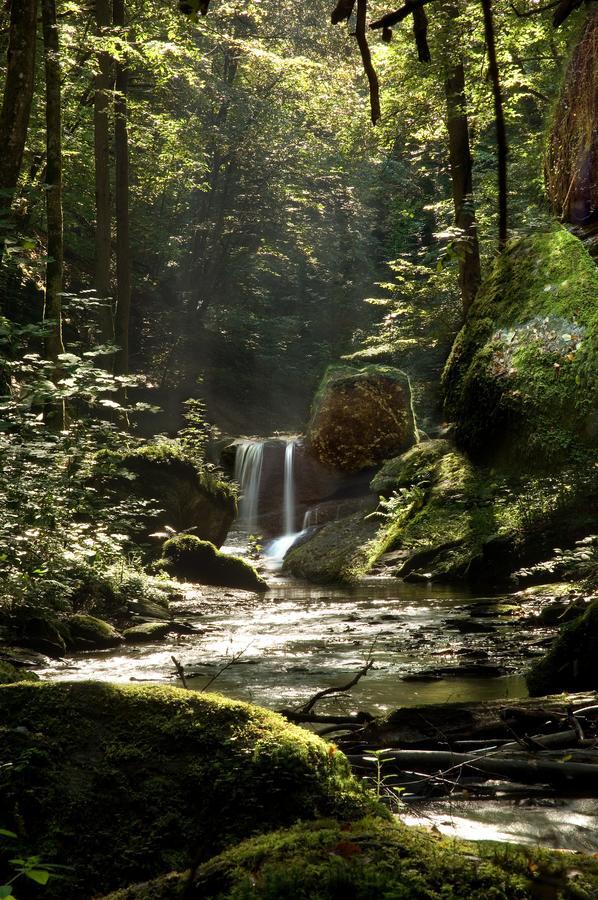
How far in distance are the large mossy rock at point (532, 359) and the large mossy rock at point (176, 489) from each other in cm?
516

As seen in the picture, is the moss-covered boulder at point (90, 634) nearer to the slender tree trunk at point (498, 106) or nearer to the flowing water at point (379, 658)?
the flowing water at point (379, 658)

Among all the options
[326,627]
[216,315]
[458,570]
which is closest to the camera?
[326,627]

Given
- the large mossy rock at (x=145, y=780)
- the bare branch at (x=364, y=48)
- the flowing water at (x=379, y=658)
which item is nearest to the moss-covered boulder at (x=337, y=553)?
the flowing water at (x=379, y=658)

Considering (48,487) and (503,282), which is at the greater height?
(503,282)

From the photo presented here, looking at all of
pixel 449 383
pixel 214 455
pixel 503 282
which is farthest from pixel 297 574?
pixel 214 455

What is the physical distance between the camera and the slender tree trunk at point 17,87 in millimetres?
7941

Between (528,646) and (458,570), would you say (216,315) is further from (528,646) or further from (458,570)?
(528,646)

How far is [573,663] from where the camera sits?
4398 millimetres

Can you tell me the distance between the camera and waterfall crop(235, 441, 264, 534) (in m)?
22.7

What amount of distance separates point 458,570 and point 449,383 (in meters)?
4.16

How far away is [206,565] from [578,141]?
9.38 m

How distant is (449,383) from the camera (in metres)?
14.6

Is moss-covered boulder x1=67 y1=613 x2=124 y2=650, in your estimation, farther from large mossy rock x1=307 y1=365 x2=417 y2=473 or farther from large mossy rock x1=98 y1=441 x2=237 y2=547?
large mossy rock x1=307 y1=365 x2=417 y2=473

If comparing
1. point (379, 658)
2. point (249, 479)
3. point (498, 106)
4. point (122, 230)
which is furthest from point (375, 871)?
point (249, 479)
